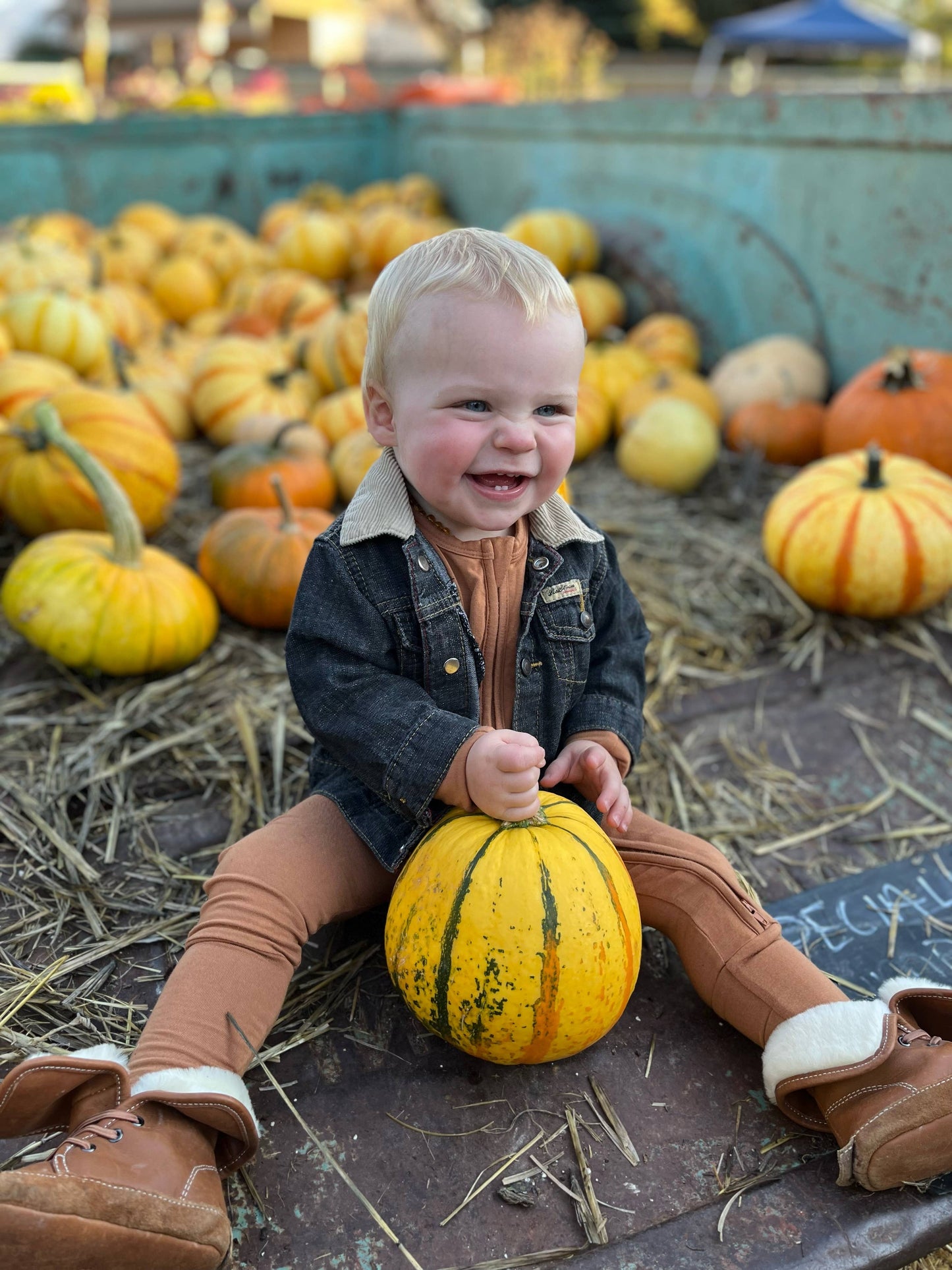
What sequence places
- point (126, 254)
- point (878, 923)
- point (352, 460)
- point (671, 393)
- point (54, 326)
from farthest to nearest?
point (126, 254) → point (671, 393) → point (54, 326) → point (352, 460) → point (878, 923)

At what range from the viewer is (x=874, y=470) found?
10.8ft

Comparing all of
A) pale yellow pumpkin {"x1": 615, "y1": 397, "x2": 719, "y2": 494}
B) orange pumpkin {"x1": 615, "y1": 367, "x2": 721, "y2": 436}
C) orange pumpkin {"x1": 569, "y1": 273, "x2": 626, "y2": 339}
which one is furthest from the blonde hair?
orange pumpkin {"x1": 569, "y1": 273, "x2": 626, "y2": 339}

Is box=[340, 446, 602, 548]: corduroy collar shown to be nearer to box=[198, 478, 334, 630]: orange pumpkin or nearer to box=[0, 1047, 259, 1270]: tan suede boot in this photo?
box=[0, 1047, 259, 1270]: tan suede boot

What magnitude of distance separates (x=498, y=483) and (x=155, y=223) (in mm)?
6859

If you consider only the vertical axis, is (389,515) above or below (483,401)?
below

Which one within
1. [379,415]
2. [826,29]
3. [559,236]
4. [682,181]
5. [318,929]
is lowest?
[318,929]

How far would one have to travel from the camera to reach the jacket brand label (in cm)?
201

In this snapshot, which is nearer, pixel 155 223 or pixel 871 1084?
pixel 871 1084

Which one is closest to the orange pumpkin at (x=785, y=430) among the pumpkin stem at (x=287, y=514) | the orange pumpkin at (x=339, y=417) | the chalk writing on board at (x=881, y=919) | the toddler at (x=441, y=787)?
the orange pumpkin at (x=339, y=417)

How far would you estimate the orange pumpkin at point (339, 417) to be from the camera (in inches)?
168

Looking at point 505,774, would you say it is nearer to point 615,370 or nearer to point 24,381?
point 24,381

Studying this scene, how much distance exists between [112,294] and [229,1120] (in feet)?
16.7

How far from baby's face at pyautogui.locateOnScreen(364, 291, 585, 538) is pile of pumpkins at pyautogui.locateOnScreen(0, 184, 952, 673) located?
1.13 m

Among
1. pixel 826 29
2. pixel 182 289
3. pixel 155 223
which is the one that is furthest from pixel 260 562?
pixel 826 29
